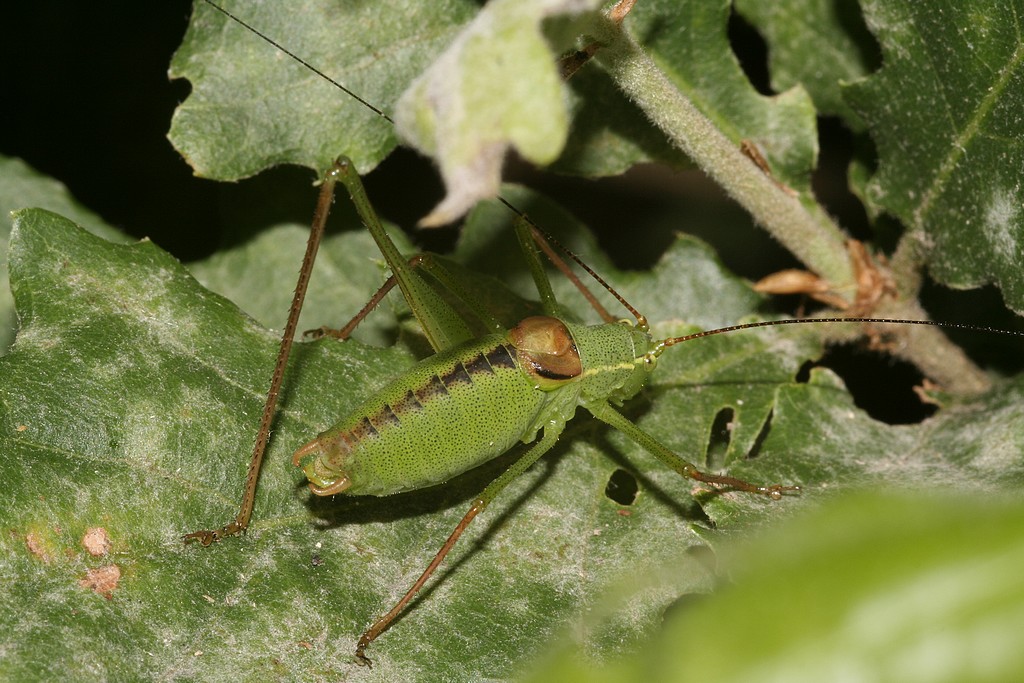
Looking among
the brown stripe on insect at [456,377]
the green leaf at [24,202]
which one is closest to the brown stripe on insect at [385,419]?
the brown stripe on insect at [456,377]

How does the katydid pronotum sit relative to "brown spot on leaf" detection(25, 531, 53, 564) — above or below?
above

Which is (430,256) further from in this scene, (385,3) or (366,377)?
(385,3)

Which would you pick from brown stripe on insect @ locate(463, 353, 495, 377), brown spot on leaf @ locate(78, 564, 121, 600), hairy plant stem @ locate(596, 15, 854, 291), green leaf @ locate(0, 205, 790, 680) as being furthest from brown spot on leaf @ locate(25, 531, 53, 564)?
hairy plant stem @ locate(596, 15, 854, 291)

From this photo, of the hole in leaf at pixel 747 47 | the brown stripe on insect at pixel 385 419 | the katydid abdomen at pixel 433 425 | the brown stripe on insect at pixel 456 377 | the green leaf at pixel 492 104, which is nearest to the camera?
the green leaf at pixel 492 104

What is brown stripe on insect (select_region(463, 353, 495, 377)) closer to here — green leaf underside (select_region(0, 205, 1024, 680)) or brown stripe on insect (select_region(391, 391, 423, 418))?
brown stripe on insect (select_region(391, 391, 423, 418))

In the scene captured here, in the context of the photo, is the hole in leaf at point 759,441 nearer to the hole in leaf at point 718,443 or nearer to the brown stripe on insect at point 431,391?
the hole in leaf at point 718,443

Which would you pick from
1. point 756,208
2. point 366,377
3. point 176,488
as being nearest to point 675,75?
point 756,208

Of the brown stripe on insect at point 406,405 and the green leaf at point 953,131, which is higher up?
the green leaf at point 953,131
